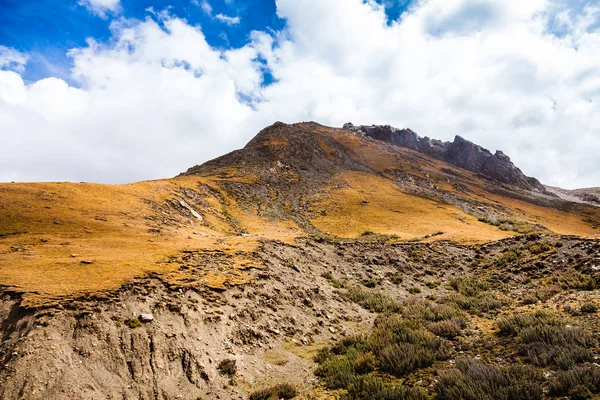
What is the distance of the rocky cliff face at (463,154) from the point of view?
452 ft

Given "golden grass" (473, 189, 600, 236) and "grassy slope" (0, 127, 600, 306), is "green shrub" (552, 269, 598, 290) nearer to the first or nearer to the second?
"grassy slope" (0, 127, 600, 306)

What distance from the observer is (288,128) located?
117 meters

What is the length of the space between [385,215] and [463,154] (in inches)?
4355

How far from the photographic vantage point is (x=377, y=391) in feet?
27.3

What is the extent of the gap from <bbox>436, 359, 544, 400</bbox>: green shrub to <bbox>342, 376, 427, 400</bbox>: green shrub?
2.27ft

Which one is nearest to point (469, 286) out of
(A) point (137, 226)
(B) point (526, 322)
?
(B) point (526, 322)

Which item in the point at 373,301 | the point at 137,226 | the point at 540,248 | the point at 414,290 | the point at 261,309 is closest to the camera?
the point at 261,309

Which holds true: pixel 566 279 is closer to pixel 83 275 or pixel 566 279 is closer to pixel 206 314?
pixel 206 314

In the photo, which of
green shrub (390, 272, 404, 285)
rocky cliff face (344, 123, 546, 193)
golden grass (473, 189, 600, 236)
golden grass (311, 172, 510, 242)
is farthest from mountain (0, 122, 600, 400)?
rocky cliff face (344, 123, 546, 193)

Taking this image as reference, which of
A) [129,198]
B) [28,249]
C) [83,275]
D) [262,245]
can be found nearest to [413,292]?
[262,245]

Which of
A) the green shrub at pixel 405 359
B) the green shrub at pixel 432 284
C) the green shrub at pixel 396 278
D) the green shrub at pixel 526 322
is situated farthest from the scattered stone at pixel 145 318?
the green shrub at pixel 432 284

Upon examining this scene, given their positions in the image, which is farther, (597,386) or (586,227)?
(586,227)

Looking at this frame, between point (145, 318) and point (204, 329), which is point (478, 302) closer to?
point (204, 329)

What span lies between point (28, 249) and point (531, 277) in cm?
3092
